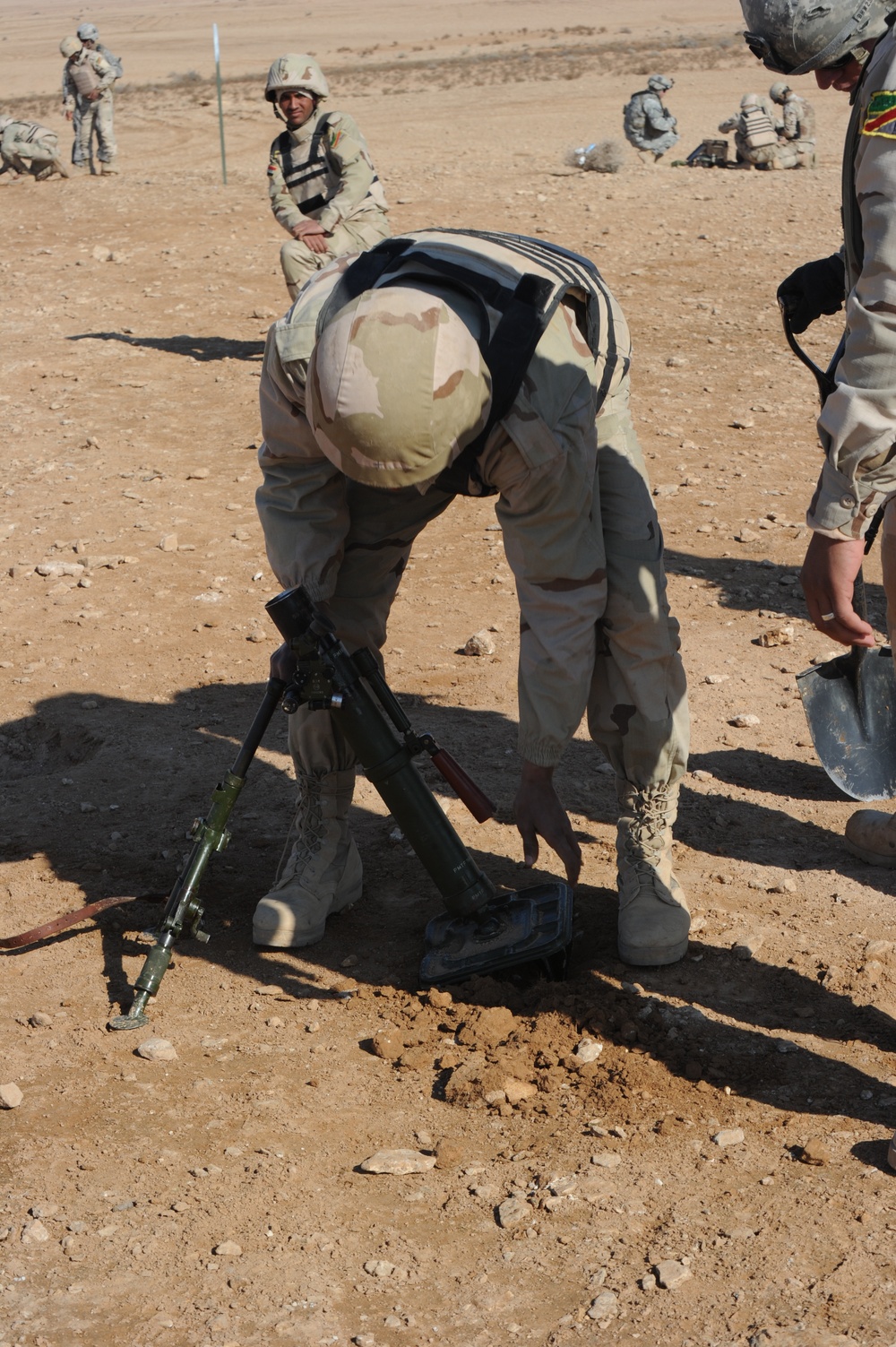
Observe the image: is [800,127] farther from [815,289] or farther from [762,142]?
[815,289]

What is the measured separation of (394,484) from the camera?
8.05 ft

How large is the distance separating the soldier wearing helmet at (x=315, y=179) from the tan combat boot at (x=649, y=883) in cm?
565

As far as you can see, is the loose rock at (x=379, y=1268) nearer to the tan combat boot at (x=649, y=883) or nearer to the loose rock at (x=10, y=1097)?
the loose rock at (x=10, y=1097)

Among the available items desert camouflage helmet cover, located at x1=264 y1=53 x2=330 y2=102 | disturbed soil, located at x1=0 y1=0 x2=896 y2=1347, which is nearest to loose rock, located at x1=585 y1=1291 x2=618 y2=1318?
disturbed soil, located at x1=0 y1=0 x2=896 y2=1347

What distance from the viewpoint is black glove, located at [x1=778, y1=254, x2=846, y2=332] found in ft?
11.0

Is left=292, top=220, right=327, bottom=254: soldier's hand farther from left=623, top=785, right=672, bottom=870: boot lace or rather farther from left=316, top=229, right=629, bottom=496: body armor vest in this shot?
left=623, top=785, right=672, bottom=870: boot lace

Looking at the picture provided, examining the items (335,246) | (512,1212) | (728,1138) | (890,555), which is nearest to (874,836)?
(728,1138)

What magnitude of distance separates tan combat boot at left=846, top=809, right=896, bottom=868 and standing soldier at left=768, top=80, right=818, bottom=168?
12.9 m

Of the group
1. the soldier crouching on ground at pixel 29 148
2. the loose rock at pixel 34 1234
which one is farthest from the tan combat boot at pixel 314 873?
the soldier crouching on ground at pixel 29 148

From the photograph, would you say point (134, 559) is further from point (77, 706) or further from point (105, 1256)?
point (105, 1256)

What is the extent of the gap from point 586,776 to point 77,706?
5.42ft

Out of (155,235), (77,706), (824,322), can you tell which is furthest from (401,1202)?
(155,235)

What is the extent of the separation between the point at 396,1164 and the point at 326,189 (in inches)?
271

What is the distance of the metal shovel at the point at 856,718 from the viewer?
360cm
